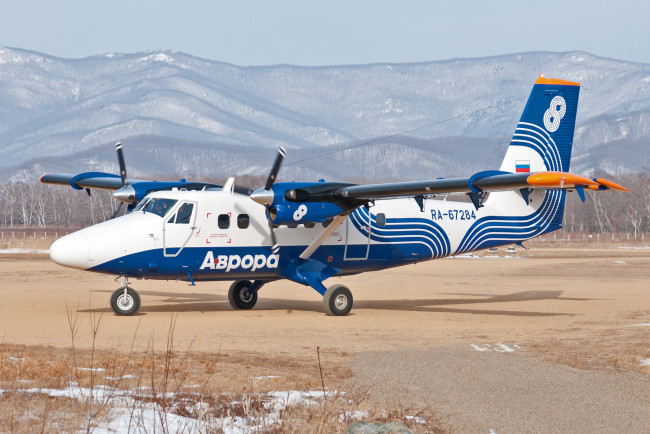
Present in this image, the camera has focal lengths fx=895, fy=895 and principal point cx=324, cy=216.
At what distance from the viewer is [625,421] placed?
441 inches

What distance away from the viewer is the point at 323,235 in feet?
76.3

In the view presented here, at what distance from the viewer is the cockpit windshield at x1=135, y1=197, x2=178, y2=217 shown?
22005mm

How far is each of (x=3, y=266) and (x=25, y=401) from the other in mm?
35565

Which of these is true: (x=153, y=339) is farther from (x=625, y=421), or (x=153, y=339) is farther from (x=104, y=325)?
(x=625, y=421)

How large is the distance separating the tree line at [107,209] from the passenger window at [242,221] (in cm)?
9233

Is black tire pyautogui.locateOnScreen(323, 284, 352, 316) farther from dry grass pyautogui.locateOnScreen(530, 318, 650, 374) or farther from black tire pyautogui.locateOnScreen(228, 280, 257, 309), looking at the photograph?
dry grass pyautogui.locateOnScreen(530, 318, 650, 374)

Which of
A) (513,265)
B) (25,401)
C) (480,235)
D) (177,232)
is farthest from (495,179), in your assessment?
(513,265)

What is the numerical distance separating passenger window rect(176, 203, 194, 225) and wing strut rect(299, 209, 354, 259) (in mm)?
3246

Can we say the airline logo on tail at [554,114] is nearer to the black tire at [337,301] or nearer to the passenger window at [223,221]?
the black tire at [337,301]

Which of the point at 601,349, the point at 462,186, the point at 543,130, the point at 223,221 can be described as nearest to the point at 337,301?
the point at 223,221

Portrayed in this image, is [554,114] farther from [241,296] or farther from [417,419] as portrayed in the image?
[417,419]

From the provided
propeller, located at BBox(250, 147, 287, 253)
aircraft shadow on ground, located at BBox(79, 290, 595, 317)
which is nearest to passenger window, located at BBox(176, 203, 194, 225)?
propeller, located at BBox(250, 147, 287, 253)

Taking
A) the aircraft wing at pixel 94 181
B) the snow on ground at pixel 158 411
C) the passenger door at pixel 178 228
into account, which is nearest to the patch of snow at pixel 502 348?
the snow on ground at pixel 158 411

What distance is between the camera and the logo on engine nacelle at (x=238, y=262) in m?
22.5
